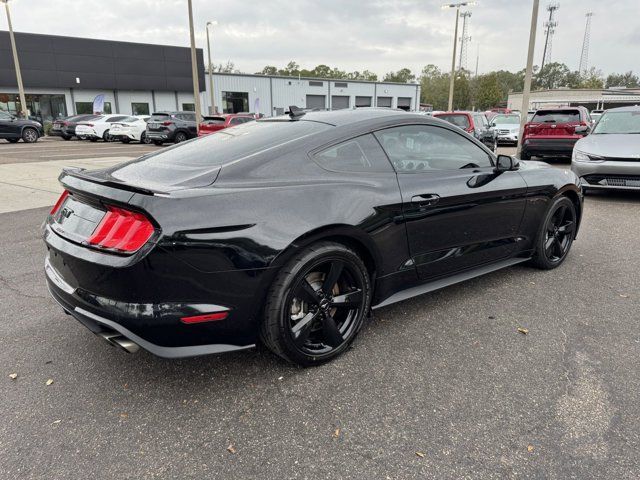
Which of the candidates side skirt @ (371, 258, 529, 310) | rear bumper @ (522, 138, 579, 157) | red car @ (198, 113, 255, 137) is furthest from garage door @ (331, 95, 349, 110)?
side skirt @ (371, 258, 529, 310)

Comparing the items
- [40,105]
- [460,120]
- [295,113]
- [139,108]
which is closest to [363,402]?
[295,113]

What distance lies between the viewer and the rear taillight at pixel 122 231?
2291 millimetres

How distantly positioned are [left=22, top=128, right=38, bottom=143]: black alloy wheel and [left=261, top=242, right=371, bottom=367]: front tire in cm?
2460

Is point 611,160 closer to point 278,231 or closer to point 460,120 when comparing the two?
point 460,120

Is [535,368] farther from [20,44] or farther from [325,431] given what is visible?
[20,44]

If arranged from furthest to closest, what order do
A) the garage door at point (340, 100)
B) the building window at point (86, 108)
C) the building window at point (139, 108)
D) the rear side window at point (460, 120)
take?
the garage door at point (340, 100), the building window at point (139, 108), the building window at point (86, 108), the rear side window at point (460, 120)

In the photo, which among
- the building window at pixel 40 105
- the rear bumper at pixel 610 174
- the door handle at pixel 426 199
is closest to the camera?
the door handle at pixel 426 199

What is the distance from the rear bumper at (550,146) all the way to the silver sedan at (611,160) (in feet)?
12.8

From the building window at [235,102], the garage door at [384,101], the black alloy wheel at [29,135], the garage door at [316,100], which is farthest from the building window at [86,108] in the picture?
the garage door at [384,101]

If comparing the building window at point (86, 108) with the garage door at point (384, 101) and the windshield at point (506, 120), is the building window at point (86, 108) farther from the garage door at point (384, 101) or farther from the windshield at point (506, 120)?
the windshield at point (506, 120)

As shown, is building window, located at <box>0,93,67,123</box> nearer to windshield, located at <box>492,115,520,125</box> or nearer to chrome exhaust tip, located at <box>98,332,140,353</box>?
windshield, located at <box>492,115,520,125</box>

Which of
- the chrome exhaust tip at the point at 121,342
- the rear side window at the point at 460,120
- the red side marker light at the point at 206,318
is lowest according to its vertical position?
the chrome exhaust tip at the point at 121,342

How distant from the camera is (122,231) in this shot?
2.35 meters

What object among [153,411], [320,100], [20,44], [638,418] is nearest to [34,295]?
[153,411]
